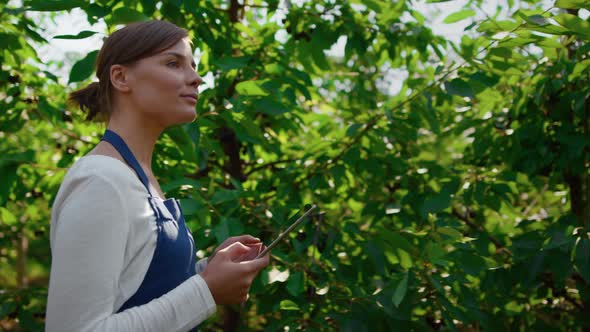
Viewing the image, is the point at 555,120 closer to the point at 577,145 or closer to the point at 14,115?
the point at 577,145

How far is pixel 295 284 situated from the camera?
91.6 inches

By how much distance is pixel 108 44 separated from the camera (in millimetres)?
1688

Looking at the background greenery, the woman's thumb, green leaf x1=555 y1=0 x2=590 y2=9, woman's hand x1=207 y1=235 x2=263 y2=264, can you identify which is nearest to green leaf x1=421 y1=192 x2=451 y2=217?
the background greenery

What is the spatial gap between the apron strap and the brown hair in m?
0.12

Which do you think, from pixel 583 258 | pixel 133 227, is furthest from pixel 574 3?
pixel 133 227

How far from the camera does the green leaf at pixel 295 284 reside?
7.54 feet

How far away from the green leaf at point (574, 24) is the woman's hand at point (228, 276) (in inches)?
57.5

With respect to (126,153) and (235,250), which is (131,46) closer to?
(126,153)

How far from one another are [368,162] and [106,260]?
2263 millimetres

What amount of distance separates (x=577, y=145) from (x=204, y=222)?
1.97 meters

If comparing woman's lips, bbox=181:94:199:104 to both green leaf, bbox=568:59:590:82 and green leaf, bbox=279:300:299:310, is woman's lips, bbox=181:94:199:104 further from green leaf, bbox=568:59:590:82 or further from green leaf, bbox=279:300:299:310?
green leaf, bbox=568:59:590:82

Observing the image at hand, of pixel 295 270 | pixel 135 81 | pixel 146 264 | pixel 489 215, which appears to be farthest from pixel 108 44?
pixel 489 215

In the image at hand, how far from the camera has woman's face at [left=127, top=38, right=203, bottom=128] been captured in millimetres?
1605

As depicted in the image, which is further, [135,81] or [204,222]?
[204,222]
